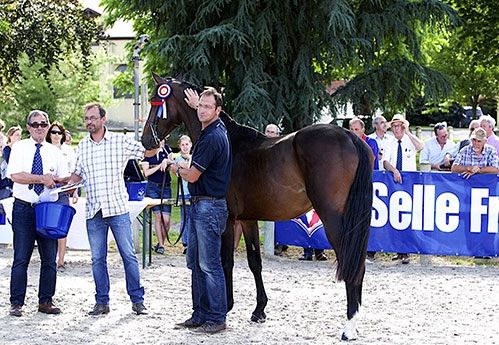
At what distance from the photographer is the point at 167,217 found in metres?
11.0

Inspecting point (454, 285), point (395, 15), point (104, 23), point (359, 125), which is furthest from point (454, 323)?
point (104, 23)

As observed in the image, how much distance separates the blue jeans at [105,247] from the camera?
22.6ft

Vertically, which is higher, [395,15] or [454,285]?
[395,15]

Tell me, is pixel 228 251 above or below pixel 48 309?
above

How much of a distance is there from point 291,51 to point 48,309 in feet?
35.8

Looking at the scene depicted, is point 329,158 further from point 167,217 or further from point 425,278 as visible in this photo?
point 167,217

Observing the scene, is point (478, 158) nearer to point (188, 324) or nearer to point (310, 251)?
point (310, 251)

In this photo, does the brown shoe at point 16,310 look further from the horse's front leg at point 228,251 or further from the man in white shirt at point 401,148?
the man in white shirt at point 401,148

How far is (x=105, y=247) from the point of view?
7.05 m

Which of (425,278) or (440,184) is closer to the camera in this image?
(425,278)

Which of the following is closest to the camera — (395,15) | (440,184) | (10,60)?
(440,184)

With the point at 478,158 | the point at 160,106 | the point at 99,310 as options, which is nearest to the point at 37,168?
the point at 160,106

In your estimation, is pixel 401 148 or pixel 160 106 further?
pixel 401 148

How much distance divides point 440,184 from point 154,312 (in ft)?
15.4
